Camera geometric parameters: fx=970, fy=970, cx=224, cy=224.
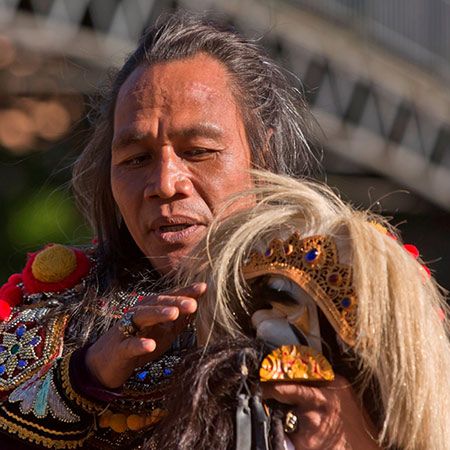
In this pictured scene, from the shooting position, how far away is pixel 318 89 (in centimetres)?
1152

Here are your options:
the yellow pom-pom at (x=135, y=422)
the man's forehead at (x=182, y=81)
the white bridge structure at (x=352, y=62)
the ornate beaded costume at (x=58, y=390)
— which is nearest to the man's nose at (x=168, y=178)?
the man's forehead at (x=182, y=81)

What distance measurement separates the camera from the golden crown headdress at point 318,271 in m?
1.66

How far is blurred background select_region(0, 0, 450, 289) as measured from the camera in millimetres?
7035

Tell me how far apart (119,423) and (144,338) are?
0.41 metres

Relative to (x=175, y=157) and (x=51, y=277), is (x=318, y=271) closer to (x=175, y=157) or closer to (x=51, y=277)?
(x=175, y=157)

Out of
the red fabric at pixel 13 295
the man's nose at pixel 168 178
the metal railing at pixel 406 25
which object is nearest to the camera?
the man's nose at pixel 168 178

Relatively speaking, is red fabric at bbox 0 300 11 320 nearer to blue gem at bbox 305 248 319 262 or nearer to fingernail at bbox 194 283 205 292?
fingernail at bbox 194 283 205 292

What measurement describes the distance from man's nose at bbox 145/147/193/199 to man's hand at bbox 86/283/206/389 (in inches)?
16.6

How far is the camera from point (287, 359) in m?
1.68

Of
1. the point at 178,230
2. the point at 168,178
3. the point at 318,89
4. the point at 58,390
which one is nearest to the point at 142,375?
the point at 58,390

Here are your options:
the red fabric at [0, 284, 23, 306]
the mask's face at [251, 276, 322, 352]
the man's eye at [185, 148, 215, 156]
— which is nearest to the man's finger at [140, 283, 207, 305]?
the mask's face at [251, 276, 322, 352]

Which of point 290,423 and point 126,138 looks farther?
point 126,138

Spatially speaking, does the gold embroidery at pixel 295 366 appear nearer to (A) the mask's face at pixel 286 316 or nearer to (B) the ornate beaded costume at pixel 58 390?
(A) the mask's face at pixel 286 316

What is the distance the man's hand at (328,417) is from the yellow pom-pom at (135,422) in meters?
0.51
